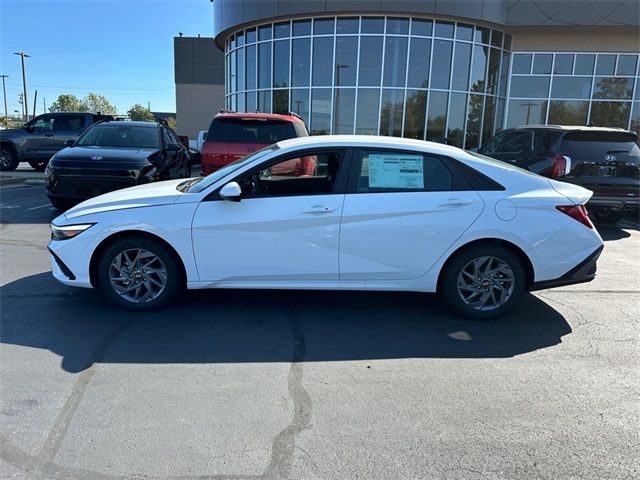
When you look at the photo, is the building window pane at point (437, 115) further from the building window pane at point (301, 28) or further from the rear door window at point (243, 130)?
the rear door window at point (243, 130)

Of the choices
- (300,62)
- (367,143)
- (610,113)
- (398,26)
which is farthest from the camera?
(610,113)

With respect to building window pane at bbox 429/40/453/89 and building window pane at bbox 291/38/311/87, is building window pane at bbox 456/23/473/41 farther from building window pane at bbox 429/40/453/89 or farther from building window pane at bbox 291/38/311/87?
building window pane at bbox 291/38/311/87

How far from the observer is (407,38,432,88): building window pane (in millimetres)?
16844

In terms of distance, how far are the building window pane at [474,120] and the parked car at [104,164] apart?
489 inches

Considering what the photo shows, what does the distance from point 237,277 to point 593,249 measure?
3223 millimetres

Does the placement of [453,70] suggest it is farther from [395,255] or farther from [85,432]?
[85,432]

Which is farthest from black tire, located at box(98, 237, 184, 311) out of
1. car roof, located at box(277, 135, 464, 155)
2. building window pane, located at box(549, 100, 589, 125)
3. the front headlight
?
building window pane, located at box(549, 100, 589, 125)

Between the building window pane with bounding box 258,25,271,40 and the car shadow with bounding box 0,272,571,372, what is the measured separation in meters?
15.4

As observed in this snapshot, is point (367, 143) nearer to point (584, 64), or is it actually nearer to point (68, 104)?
point (584, 64)

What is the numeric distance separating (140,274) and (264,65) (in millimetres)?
15842

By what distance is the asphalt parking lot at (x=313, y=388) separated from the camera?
2594 mm

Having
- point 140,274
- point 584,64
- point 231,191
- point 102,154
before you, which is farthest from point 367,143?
point 584,64

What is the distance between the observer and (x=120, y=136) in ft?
30.2

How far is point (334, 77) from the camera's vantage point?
1733 cm
